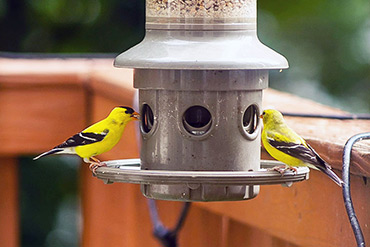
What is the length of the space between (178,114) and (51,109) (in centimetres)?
182

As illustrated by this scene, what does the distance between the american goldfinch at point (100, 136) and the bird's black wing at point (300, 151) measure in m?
0.58

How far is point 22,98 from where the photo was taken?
4.30 meters

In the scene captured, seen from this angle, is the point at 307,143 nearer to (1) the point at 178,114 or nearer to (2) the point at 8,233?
(1) the point at 178,114

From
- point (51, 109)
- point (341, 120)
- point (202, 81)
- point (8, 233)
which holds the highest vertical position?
point (202, 81)

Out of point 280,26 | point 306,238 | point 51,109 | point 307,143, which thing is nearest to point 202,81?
point 307,143

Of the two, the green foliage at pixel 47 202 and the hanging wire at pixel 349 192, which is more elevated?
the hanging wire at pixel 349 192

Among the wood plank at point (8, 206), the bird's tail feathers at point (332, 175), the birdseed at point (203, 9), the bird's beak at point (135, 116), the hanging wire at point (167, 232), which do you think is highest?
the birdseed at point (203, 9)

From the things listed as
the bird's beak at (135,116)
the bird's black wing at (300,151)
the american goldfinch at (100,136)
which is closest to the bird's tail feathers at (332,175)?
the bird's black wing at (300,151)

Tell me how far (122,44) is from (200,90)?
4.36 metres

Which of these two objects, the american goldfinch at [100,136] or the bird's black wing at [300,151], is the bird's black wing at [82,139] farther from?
the bird's black wing at [300,151]

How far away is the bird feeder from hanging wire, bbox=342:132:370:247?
468mm

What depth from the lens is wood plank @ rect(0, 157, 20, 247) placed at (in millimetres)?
4227

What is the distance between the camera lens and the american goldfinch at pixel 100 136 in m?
3.08

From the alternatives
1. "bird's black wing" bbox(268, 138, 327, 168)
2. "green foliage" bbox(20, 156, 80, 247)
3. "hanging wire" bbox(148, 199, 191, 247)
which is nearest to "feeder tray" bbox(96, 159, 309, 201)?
"bird's black wing" bbox(268, 138, 327, 168)
